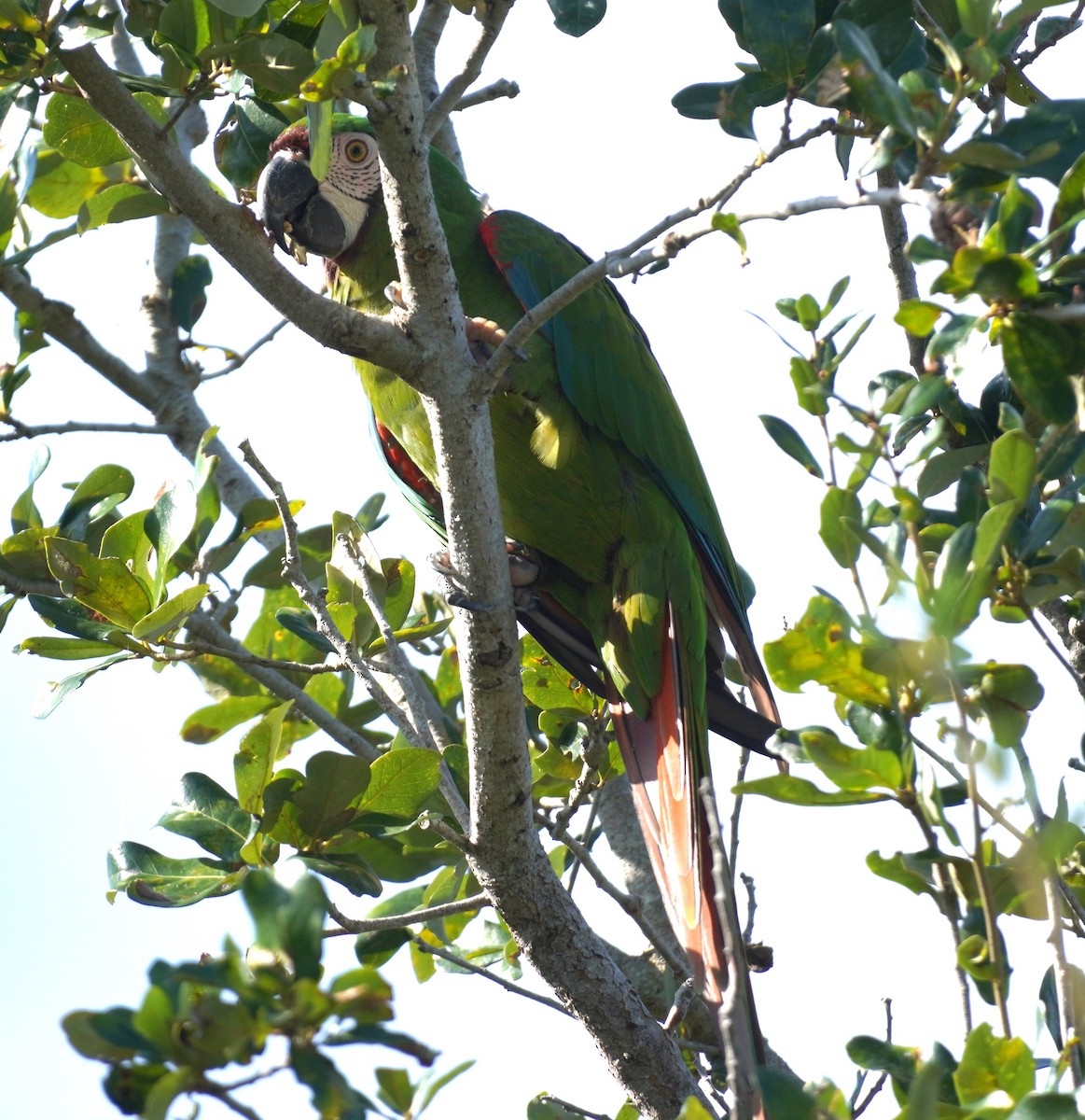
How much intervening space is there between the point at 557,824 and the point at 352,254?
1.17 m

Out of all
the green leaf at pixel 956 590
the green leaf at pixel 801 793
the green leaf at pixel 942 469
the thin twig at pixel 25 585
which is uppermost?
the thin twig at pixel 25 585

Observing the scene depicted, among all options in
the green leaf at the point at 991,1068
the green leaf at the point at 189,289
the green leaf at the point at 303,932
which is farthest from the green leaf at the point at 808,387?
the green leaf at the point at 189,289

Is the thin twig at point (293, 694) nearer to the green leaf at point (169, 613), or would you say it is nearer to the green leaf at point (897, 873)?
the green leaf at point (169, 613)

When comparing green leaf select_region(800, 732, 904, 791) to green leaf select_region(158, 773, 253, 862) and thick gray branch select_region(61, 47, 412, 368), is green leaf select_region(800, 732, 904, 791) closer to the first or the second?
thick gray branch select_region(61, 47, 412, 368)

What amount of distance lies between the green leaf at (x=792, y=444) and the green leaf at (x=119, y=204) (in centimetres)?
131

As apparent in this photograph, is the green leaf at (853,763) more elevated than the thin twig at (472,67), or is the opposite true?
the thin twig at (472,67)

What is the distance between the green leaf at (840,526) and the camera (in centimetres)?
107

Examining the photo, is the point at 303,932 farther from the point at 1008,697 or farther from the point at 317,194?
the point at 317,194

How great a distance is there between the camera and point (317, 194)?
2.29 metres

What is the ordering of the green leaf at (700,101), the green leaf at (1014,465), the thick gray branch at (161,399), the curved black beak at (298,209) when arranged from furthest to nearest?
1. the thick gray branch at (161,399)
2. the curved black beak at (298,209)
3. the green leaf at (700,101)
4. the green leaf at (1014,465)

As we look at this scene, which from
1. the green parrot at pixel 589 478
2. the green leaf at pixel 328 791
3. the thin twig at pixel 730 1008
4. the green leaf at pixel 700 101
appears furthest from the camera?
the green parrot at pixel 589 478

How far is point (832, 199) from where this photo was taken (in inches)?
42.6

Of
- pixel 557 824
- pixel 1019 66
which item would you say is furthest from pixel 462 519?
pixel 1019 66

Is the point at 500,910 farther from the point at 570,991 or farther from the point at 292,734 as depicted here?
the point at 292,734
